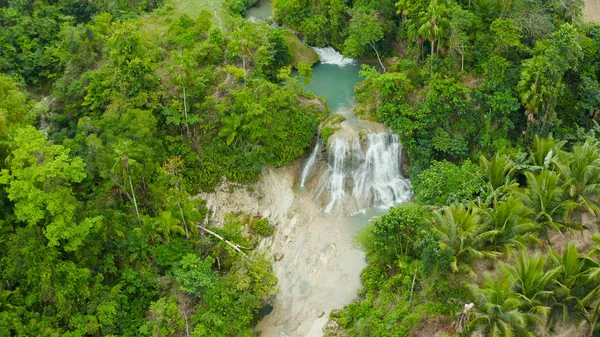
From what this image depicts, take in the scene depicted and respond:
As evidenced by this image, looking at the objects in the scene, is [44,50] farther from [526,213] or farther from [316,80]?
[526,213]

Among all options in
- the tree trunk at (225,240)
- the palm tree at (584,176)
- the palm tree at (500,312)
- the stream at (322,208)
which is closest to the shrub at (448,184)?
the stream at (322,208)

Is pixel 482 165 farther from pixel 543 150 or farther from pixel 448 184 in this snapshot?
pixel 543 150

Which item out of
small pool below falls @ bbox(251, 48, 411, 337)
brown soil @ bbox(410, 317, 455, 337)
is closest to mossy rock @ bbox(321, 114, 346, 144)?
small pool below falls @ bbox(251, 48, 411, 337)

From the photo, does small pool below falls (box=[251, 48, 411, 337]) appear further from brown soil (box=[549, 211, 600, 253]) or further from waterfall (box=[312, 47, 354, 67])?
brown soil (box=[549, 211, 600, 253])

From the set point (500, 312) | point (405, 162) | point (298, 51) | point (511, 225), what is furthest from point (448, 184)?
point (298, 51)

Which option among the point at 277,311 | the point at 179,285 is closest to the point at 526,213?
the point at 277,311

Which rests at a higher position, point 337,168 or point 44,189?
point 44,189
